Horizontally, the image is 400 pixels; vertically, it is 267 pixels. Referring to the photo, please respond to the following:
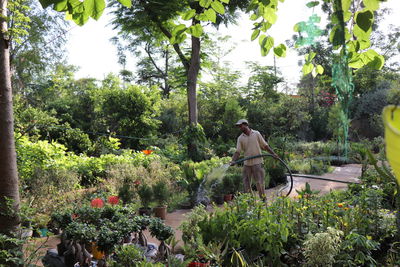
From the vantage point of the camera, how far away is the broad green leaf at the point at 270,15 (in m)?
1.62

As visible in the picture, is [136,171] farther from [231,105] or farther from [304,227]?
[231,105]

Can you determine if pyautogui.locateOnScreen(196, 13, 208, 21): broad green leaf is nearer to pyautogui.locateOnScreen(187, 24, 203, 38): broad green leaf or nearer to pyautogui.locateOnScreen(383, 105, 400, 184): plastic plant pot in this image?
pyautogui.locateOnScreen(187, 24, 203, 38): broad green leaf

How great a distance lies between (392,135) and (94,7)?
3.23ft

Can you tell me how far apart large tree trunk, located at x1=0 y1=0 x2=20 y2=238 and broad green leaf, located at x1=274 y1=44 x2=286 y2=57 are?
207cm

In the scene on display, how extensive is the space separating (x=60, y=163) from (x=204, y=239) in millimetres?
4669

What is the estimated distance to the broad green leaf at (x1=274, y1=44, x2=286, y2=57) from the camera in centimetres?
174

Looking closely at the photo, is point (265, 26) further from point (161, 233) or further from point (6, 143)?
point (161, 233)

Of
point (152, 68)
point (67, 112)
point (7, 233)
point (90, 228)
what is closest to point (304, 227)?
point (90, 228)

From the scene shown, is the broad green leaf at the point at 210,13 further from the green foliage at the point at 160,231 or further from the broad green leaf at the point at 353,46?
the green foliage at the point at 160,231

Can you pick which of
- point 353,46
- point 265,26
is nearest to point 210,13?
point 265,26

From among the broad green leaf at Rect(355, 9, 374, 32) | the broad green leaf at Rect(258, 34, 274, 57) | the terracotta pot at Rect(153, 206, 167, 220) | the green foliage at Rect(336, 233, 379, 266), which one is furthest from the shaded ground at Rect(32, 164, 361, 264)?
the broad green leaf at Rect(355, 9, 374, 32)

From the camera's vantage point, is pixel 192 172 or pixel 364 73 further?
pixel 364 73

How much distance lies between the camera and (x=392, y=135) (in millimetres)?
292

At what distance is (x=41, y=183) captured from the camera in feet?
19.6
